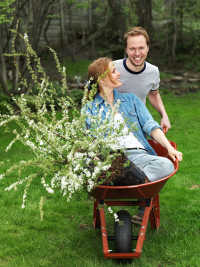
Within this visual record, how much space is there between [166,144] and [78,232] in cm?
108

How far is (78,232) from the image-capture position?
3520mm

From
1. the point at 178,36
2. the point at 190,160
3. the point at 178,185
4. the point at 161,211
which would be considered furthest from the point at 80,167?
the point at 178,36

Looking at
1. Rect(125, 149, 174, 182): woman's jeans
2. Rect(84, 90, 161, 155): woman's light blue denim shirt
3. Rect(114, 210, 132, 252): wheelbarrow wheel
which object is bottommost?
Rect(114, 210, 132, 252): wheelbarrow wheel

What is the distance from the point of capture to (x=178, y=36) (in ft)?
44.3

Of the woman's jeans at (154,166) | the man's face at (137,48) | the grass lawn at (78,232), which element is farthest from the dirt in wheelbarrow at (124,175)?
the man's face at (137,48)

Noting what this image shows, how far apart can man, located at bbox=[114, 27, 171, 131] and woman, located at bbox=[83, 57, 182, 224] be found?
0.41 metres

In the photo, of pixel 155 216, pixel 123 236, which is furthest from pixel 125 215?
pixel 155 216

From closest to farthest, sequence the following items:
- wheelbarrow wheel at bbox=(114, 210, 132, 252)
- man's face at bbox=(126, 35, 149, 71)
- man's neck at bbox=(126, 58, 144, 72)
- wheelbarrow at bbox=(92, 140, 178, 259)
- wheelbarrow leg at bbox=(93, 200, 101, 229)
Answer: wheelbarrow at bbox=(92, 140, 178, 259) < wheelbarrow wheel at bbox=(114, 210, 132, 252) < wheelbarrow leg at bbox=(93, 200, 101, 229) < man's face at bbox=(126, 35, 149, 71) < man's neck at bbox=(126, 58, 144, 72)

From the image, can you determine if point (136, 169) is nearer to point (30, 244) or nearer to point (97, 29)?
point (30, 244)

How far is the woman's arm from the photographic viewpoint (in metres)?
2.96

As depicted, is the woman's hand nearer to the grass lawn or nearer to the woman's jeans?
the woman's jeans

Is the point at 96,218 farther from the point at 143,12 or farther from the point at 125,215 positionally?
the point at 143,12

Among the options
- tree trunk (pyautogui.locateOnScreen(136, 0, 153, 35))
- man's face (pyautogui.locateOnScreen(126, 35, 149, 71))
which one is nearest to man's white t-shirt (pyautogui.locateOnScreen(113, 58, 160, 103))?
man's face (pyautogui.locateOnScreen(126, 35, 149, 71))

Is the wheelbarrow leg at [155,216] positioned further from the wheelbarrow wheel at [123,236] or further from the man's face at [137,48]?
the man's face at [137,48]
